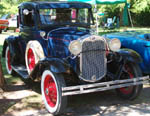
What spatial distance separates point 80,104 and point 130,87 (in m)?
1.03

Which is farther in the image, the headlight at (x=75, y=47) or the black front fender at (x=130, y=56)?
the black front fender at (x=130, y=56)

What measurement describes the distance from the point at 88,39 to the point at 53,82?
0.91m

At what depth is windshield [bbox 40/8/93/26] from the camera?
4805 millimetres

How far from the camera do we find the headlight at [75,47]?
361cm

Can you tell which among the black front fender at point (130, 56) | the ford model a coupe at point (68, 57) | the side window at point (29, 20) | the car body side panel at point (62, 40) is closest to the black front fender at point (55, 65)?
the ford model a coupe at point (68, 57)

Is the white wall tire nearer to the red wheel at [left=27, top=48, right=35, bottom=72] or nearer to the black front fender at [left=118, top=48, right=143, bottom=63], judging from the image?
the red wheel at [left=27, top=48, right=35, bottom=72]

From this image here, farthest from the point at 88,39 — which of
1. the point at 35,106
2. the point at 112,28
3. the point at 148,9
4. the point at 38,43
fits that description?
the point at 148,9

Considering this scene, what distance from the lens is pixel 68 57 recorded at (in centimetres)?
402

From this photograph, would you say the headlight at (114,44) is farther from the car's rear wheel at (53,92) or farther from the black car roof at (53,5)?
the black car roof at (53,5)

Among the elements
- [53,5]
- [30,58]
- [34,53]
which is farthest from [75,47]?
[53,5]

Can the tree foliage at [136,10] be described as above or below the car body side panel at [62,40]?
above

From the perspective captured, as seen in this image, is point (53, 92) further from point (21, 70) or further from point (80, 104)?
point (21, 70)

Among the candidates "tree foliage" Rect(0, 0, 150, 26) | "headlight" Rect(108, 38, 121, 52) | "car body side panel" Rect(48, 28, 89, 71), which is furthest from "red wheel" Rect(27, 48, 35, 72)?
"tree foliage" Rect(0, 0, 150, 26)

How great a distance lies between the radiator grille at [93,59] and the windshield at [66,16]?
130 cm
